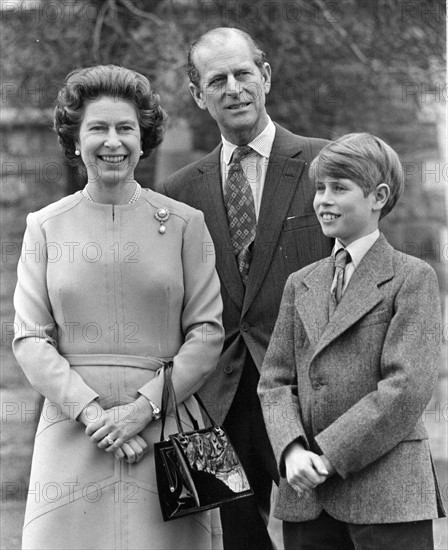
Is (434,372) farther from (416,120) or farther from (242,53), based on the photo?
(416,120)

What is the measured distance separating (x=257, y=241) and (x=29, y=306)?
885mm

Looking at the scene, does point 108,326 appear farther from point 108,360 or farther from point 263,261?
point 263,261

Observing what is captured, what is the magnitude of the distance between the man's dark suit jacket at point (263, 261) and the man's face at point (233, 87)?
0.19m

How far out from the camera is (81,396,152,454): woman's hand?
3303 mm

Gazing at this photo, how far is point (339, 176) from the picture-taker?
10.7 feet

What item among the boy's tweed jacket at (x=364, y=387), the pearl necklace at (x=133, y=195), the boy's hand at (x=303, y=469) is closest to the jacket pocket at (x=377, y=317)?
the boy's tweed jacket at (x=364, y=387)

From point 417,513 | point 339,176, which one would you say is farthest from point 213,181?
point 417,513

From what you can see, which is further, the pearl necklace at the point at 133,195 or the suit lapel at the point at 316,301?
the pearl necklace at the point at 133,195

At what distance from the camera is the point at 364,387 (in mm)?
3162

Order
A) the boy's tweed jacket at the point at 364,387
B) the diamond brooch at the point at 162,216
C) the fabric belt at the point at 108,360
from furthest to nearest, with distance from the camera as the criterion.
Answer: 1. the diamond brooch at the point at 162,216
2. the fabric belt at the point at 108,360
3. the boy's tweed jacket at the point at 364,387

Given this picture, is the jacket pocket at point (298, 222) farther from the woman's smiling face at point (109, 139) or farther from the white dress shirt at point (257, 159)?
the woman's smiling face at point (109, 139)

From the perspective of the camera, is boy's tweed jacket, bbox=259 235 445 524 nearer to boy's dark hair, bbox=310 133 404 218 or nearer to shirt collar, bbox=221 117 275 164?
boy's dark hair, bbox=310 133 404 218

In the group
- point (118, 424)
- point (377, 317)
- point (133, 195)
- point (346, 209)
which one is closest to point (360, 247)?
point (346, 209)

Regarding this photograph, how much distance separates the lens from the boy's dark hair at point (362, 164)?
323cm
